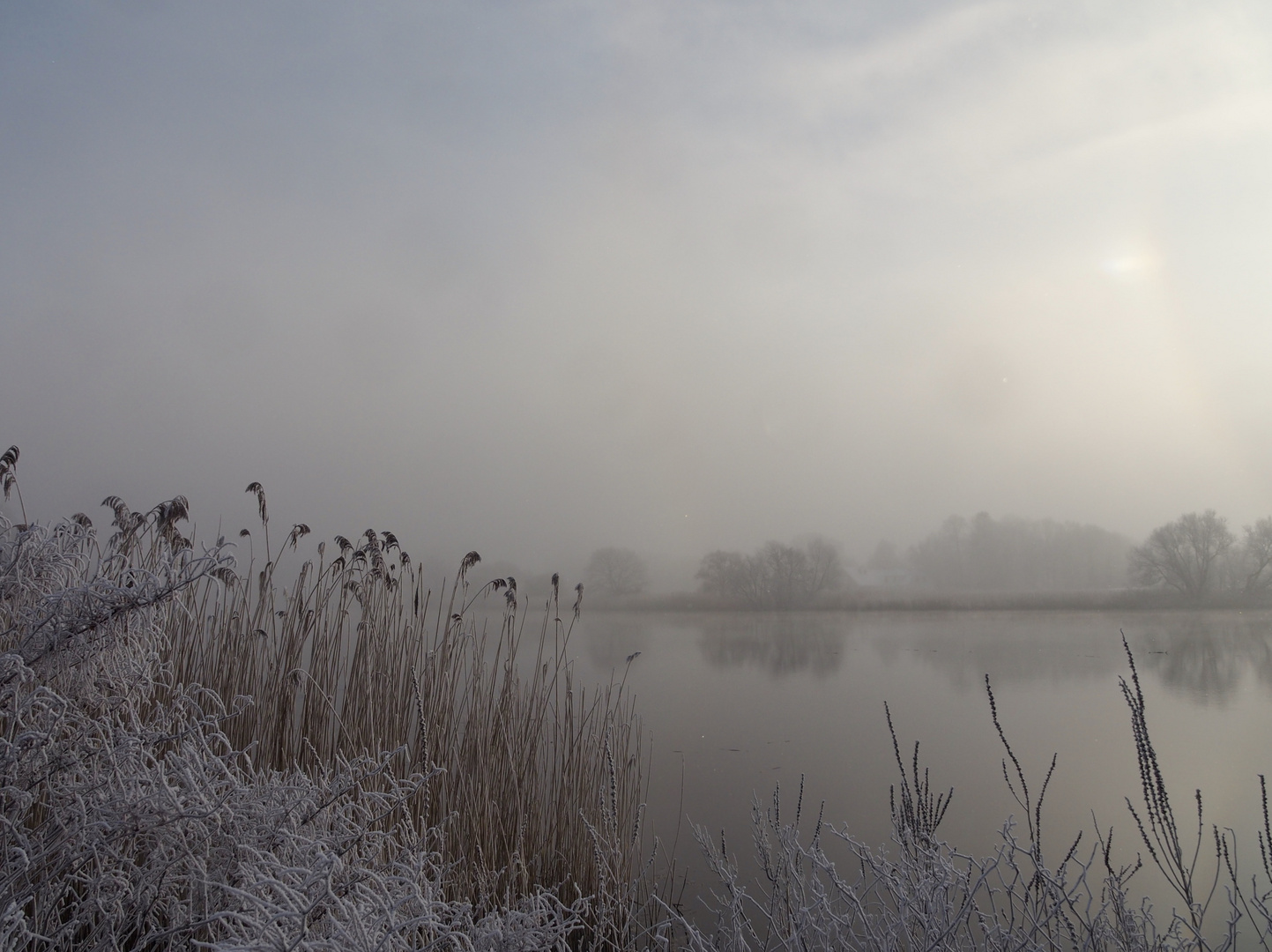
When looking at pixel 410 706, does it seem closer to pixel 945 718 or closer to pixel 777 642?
pixel 945 718

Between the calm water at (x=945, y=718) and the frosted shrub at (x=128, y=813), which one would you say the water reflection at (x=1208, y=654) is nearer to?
the calm water at (x=945, y=718)

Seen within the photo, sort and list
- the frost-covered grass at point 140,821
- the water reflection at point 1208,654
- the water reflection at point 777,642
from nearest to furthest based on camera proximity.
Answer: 1. the frost-covered grass at point 140,821
2. the water reflection at point 1208,654
3. the water reflection at point 777,642

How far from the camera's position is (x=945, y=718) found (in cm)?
463

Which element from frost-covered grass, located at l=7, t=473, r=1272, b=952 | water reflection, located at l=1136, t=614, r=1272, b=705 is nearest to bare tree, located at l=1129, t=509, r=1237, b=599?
water reflection, located at l=1136, t=614, r=1272, b=705

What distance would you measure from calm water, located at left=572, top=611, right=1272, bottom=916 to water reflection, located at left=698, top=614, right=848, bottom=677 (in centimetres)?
4

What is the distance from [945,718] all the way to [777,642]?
3302 mm

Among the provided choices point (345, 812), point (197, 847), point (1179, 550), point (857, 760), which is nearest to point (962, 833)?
point (857, 760)

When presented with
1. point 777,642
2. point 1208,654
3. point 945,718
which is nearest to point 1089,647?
point 1208,654

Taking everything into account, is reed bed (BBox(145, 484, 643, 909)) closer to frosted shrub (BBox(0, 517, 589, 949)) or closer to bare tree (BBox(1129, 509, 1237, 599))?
frosted shrub (BBox(0, 517, 589, 949))

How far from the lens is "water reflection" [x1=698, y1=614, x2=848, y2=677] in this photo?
6.38m

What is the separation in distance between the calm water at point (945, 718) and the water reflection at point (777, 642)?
0.04 metres

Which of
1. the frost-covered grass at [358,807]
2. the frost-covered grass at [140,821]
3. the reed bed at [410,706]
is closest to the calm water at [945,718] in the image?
the frost-covered grass at [358,807]

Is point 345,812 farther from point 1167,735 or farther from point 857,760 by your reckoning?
point 1167,735

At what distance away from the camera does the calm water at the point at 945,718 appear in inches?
125
